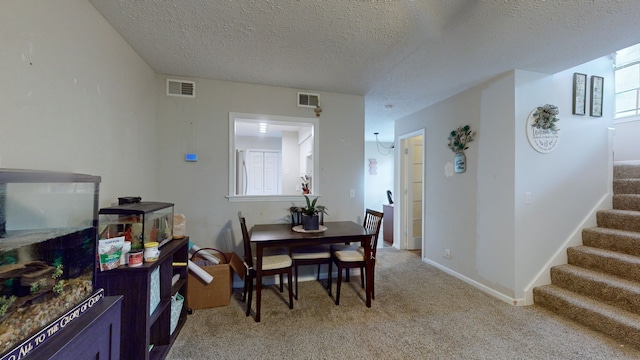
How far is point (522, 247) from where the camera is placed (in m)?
2.56

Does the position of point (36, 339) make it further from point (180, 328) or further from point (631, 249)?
point (631, 249)

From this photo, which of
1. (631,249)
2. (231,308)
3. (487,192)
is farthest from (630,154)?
(231,308)

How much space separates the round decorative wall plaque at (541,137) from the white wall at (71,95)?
152 inches

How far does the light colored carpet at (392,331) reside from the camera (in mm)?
1836

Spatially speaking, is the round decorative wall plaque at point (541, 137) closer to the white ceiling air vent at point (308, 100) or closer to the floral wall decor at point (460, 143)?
the floral wall decor at point (460, 143)

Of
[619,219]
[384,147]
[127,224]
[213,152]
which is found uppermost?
[384,147]

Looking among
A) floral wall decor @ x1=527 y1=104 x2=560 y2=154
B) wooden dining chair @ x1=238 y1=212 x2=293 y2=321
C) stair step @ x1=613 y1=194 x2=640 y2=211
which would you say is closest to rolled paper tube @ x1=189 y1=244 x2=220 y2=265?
wooden dining chair @ x1=238 y1=212 x2=293 y2=321

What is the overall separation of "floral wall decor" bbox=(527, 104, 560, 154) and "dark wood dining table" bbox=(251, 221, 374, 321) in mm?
2007

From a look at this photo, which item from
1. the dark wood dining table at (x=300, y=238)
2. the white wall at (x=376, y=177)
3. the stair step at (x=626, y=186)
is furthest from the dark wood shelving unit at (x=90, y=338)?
the white wall at (x=376, y=177)

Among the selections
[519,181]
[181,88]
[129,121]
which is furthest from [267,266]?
[519,181]

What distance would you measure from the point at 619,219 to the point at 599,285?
0.99 m

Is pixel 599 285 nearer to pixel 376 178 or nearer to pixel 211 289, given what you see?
pixel 211 289

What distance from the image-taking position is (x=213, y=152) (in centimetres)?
292

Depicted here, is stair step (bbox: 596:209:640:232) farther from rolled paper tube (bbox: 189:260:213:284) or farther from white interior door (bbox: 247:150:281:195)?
white interior door (bbox: 247:150:281:195)
